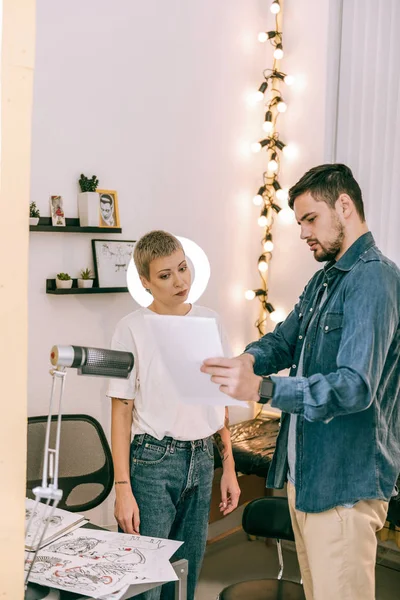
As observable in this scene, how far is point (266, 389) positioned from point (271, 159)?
2.59 meters

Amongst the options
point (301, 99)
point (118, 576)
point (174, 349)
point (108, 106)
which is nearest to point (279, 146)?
point (301, 99)

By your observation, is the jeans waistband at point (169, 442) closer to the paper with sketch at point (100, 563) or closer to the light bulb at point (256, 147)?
the paper with sketch at point (100, 563)

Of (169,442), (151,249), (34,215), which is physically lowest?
(169,442)

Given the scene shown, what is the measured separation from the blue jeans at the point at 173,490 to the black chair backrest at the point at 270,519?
385 millimetres

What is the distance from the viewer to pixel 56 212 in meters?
2.88

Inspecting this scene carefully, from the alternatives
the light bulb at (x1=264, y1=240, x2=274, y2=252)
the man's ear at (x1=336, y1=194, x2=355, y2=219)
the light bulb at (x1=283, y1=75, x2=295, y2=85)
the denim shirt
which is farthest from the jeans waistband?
the light bulb at (x1=283, y1=75, x2=295, y2=85)

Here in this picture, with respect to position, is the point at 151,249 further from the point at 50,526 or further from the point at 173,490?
the point at 50,526

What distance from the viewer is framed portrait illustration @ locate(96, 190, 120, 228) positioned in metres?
3.06

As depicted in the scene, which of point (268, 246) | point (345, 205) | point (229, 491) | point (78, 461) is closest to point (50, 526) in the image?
point (229, 491)

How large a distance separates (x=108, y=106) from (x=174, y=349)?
193 cm

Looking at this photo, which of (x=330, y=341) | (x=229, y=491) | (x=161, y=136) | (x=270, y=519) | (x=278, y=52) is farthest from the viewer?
(x=278, y=52)

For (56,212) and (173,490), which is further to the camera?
(56,212)

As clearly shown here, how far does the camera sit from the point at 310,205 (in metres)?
1.86

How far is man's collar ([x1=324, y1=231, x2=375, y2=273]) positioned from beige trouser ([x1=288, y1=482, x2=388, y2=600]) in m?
0.64
